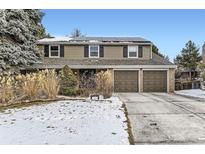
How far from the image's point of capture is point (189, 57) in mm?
35219

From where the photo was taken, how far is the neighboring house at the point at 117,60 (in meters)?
21.6

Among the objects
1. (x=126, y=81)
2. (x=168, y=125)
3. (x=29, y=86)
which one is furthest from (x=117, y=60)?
(x=168, y=125)

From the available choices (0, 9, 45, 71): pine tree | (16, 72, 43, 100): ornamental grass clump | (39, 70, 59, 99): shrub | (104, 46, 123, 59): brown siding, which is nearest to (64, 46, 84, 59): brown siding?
(104, 46, 123, 59): brown siding

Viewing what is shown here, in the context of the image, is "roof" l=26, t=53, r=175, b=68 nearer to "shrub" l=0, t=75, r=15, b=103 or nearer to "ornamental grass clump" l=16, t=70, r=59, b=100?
"ornamental grass clump" l=16, t=70, r=59, b=100

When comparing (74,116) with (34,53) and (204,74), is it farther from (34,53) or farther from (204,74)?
(34,53)

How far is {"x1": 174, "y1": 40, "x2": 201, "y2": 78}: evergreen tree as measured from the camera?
114ft

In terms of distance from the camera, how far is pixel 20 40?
68.0 ft

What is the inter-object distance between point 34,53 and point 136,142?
1584cm

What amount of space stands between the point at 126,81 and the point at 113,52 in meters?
2.32

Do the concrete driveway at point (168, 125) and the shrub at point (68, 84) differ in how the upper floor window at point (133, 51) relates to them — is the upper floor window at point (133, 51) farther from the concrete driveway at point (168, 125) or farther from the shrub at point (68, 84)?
the concrete driveway at point (168, 125)

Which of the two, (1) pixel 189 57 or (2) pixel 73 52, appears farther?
(1) pixel 189 57

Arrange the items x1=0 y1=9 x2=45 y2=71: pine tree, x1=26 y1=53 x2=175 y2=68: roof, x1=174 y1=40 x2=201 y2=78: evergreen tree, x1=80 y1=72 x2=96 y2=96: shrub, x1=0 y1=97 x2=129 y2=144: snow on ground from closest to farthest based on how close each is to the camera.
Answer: x1=0 y1=97 x2=129 y2=144: snow on ground < x1=80 y1=72 x2=96 y2=96: shrub < x1=0 y1=9 x2=45 y2=71: pine tree < x1=26 y1=53 x2=175 y2=68: roof < x1=174 y1=40 x2=201 y2=78: evergreen tree

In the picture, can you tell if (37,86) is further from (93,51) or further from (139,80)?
(93,51)
